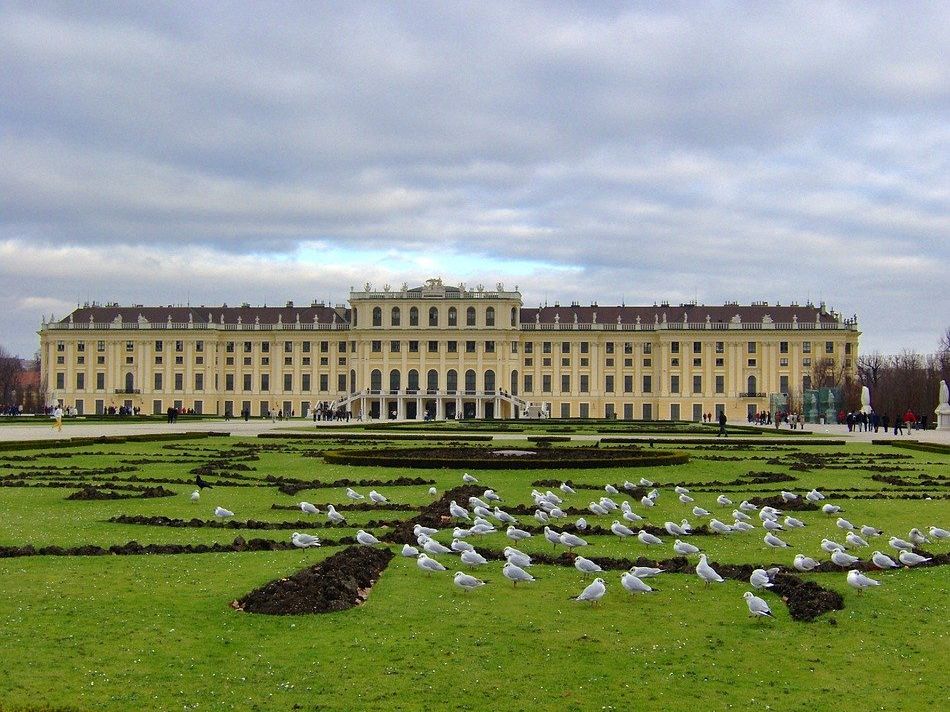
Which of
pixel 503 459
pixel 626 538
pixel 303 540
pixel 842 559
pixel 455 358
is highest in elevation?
pixel 455 358

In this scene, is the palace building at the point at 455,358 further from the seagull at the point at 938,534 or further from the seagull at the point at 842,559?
the seagull at the point at 842,559

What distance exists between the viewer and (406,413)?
99.3m

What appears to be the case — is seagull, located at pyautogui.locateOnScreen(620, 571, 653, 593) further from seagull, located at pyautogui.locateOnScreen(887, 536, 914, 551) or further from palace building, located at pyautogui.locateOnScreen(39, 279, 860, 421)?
palace building, located at pyautogui.locateOnScreen(39, 279, 860, 421)

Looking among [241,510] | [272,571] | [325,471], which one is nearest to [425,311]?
[325,471]

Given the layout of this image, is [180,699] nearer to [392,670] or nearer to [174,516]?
[392,670]

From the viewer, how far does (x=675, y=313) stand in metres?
106

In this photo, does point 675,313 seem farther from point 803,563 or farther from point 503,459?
point 803,563

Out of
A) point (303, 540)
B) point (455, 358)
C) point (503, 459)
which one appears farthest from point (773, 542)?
point (455, 358)

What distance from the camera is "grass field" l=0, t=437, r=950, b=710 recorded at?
854 centimetres

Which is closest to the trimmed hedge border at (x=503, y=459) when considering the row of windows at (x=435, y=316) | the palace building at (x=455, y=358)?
the palace building at (x=455, y=358)

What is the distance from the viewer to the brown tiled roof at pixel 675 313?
10362 centimetres

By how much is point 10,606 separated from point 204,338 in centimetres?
9609

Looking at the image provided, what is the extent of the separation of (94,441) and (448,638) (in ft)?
107

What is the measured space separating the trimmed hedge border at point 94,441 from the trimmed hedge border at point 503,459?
1126 centimetres
